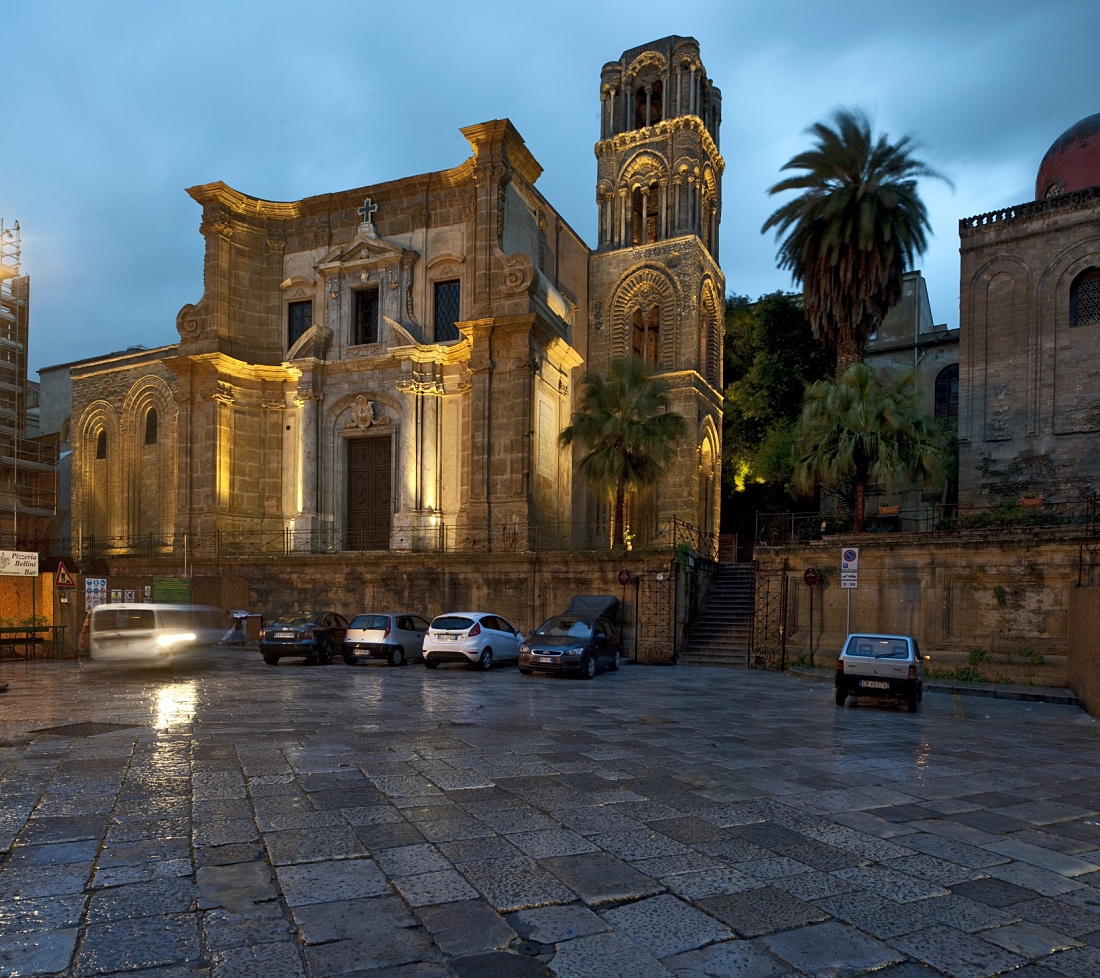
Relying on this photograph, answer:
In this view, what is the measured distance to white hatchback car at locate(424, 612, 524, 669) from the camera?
19.9 metres

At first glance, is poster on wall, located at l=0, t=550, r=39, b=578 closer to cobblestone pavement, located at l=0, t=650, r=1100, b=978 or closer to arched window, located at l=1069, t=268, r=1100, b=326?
cobblestone pavement, located at l=0, t=650, r=1100, b=978

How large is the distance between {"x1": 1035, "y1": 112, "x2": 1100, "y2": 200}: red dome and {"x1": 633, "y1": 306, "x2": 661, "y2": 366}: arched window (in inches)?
690

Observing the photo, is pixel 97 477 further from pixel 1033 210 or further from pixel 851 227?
pixel 1033 210

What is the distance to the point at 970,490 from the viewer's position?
29.4 meters

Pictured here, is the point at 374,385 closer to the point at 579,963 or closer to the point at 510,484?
the point at 510,484

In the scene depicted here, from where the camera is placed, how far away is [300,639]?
20969mm

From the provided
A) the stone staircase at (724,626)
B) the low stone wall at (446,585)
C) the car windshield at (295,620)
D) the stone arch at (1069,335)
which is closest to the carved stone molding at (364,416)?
the low stone wall at (446,585)

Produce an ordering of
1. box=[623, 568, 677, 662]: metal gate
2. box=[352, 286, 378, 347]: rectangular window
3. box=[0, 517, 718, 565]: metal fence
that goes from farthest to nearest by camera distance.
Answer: box=[352, 286, 378, 347]: rectangular window
box=[0, 517, 718, 565]: metal fence
box=[623, 568, 677, 662]: metal gate

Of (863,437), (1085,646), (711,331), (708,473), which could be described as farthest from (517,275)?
(1085,646)

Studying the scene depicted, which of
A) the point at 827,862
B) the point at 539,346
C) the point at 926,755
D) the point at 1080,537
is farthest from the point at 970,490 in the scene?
the point at 827,862

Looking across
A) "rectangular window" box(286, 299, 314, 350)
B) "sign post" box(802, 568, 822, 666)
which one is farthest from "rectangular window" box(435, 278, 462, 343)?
"sign post" box(802, 568, 822, 666)

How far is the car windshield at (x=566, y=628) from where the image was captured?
63.9 ft

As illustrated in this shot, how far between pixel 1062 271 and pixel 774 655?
1721cm

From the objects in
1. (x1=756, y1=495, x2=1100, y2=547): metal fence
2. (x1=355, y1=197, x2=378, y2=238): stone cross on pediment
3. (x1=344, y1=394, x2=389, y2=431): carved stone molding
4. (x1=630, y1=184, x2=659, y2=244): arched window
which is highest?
(x1=630, y1=184, x2=659, y2=244): arched window
